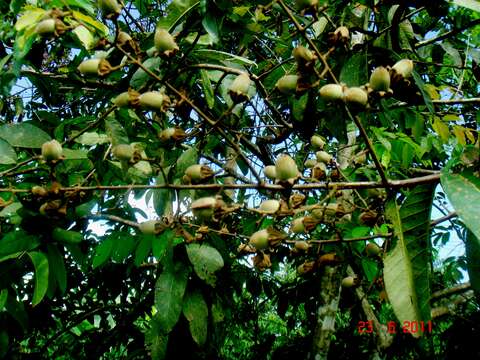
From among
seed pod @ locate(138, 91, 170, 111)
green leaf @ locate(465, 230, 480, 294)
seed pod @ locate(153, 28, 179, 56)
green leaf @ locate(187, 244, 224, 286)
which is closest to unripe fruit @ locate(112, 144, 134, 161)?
seed pod @ locate(138, 91, 170, 111)

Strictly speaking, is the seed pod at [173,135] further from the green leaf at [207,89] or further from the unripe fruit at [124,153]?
the green leaf at [207,89]

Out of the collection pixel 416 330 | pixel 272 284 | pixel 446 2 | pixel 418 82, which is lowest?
pixel 416 330

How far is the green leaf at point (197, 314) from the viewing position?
50.9 inches

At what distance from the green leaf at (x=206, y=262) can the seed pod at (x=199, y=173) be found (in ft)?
1.42

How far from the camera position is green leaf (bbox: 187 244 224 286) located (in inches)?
48.6

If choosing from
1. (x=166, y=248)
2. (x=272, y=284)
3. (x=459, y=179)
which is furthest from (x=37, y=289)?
(x=272, y=284)

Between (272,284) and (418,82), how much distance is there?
1.83 metres

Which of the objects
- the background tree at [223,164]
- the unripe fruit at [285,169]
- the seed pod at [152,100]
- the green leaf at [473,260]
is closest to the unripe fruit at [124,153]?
the background tree at [223,164]

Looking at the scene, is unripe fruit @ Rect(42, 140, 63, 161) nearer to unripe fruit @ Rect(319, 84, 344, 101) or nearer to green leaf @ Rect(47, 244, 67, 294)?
green leaf @ Rect(47, 244, 67, 294)

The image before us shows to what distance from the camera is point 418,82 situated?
890 millimetres

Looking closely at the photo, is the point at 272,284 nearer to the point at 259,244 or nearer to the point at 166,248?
the point at 166,248

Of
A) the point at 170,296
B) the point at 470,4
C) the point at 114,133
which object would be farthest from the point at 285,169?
the point at 170,296

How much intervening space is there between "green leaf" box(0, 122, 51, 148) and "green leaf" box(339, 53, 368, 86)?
0.79 m

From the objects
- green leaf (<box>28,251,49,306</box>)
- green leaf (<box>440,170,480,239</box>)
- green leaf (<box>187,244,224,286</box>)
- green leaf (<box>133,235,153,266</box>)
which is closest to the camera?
green leaf (<box>440,170,480,239</box>)
